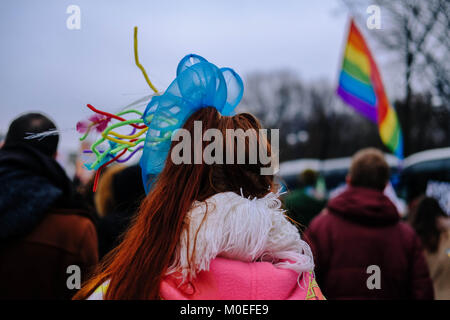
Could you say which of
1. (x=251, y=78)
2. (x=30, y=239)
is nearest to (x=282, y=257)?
(x=30, y=239)

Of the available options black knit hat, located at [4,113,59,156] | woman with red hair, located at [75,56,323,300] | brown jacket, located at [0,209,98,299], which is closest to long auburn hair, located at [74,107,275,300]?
woman with red hair, located at [75,56,323,300]

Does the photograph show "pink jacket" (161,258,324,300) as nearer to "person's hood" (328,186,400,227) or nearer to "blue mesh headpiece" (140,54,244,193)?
"blue mesh headpiece" (140,54,244,193)

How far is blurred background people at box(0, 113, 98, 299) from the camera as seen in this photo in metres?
2.19

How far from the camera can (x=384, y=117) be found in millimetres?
6000

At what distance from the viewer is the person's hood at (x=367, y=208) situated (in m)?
3.08

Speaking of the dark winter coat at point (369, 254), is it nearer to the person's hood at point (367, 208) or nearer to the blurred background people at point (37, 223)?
the person's hood at point (367, 208)

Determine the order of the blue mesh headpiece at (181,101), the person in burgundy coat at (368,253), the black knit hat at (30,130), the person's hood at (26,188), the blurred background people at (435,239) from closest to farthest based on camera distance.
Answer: the blue mesh headpiece at (181,101), the person's hood at (26,188), the black knit hat at (30,130), the person in burgundy coat at (368,253), the blurred background people at (435,239)

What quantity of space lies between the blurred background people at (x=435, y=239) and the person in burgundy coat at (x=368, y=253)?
2.08 feet

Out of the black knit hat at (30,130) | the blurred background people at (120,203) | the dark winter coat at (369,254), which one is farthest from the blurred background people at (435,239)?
the black knit hat at (30,130)

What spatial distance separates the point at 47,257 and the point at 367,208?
7.26ft

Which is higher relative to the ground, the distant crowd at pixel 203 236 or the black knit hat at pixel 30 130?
the black knit hat at pixel 30 130

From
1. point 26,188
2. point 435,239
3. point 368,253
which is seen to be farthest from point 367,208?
point 26,188
